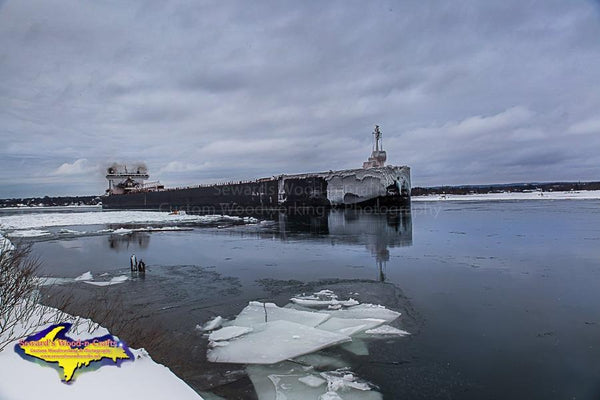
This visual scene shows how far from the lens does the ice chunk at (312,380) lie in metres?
3.05

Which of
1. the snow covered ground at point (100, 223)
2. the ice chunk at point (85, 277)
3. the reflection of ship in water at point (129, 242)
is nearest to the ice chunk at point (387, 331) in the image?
the ice chunk at point (85, 277)

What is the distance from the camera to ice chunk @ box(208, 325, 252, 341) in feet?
13.0

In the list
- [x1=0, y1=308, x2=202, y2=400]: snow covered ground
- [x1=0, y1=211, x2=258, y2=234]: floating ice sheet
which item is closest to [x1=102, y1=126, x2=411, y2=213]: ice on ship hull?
[x1=0, y1=211, x2=258, y2=234]: floating ice sheet

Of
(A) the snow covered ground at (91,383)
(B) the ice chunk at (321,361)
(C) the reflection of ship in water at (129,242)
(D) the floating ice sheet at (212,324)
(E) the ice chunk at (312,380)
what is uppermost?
(A) the snow covered ground at (91,383)

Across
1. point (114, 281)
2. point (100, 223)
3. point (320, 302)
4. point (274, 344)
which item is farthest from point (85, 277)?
point (100, 223)

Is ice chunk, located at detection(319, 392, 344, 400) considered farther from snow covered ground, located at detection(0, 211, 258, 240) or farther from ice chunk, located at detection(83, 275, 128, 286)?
snow covered ground, located at detection(0, 211, 258, 240)

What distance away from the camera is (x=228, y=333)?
4.06 meters

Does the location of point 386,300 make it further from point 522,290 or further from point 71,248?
point 71,248

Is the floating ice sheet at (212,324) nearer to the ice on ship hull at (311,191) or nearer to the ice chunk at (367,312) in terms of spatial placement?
the ice chunk at (367,312)

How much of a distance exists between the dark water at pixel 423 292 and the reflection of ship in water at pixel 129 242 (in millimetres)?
100

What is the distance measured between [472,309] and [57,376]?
4398 mm

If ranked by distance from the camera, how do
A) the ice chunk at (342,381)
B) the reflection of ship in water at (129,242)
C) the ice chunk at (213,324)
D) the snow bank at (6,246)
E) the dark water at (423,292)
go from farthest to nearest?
the reflection of ship in water at (129,242), the ice chunk at (213,324), the snow bank at (6,246), the dark water at (423,292), the ice chunk at (342,381)

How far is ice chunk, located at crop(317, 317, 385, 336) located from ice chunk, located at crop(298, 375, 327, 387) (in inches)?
36.8

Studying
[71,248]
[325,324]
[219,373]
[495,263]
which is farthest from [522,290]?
[71,248]
